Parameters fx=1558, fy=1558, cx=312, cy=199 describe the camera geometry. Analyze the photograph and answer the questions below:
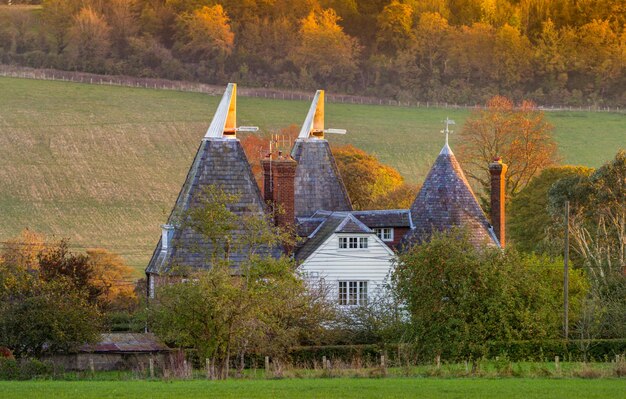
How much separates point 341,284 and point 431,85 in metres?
104

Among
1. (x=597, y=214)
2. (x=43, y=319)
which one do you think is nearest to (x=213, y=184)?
(x=43, y=319)

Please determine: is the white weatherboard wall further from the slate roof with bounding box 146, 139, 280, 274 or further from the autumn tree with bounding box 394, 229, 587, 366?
the autumn tree with bounding box 394, 229, 587, 366

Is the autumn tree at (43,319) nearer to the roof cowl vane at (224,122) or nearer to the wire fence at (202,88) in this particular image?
the roof cowl vane at (224,122)

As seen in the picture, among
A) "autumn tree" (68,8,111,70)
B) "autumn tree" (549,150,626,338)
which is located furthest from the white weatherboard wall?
"autumn tree" (68,8,111,70)

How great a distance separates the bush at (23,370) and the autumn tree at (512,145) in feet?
166

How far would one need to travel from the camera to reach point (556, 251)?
235ft

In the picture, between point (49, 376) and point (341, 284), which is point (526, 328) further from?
point (49, 376)

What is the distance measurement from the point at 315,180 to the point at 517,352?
1751 centimetres

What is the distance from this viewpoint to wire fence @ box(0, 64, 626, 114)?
500ft

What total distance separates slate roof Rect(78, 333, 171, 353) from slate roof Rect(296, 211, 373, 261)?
781 cm

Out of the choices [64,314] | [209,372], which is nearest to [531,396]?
[209,372]

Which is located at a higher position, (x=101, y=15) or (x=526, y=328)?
(x=101, y=15)

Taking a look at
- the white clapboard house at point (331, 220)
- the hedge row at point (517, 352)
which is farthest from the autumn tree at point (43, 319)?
the white clapboard house at point (331, 220)

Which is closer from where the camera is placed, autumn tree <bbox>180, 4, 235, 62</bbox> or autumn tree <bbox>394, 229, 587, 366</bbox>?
autumn tree <bbox>394, 229, 587, 366</bbox>
